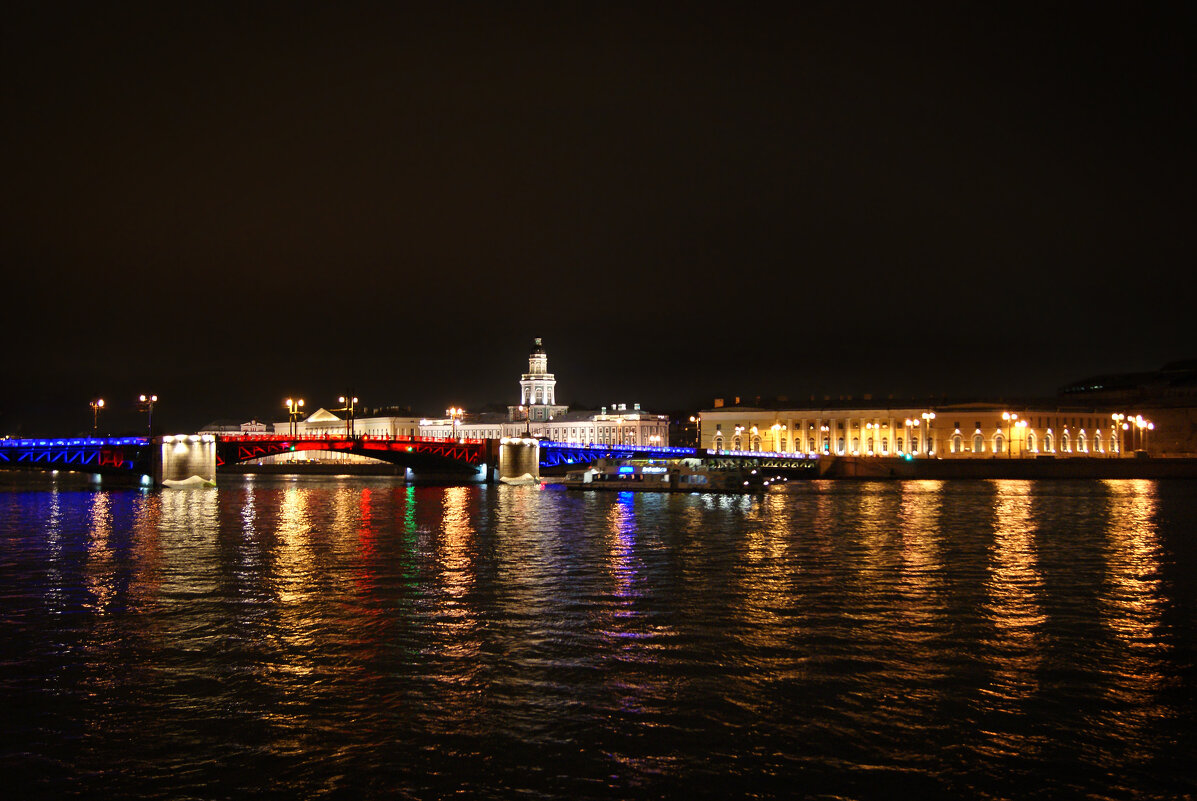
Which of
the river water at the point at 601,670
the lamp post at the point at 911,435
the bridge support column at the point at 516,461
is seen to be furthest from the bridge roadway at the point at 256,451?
the lamp post at the point at 911,435

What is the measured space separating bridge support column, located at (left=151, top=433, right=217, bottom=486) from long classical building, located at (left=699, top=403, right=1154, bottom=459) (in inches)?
3042

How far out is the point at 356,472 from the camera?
431ft

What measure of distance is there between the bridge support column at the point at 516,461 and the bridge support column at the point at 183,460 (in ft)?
72.3

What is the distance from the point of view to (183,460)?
79.6 meters

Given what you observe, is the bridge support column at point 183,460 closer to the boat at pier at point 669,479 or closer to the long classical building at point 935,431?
the boat at pier at point 669,479

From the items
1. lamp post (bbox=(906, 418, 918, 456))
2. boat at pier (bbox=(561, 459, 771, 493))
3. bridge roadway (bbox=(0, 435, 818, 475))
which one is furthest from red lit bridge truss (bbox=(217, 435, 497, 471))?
lamp post (bbox=(906, 418, 918, 456))

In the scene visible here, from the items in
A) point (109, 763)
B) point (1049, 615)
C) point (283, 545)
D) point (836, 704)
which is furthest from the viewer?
point (283, 545)

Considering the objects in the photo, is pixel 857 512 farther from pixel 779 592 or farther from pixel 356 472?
pixel 356 472

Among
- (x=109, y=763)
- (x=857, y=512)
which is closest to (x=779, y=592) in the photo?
(x=109, y=763)

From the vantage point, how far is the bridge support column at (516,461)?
9069 centimetres

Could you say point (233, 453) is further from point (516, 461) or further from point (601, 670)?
point (601, 670)

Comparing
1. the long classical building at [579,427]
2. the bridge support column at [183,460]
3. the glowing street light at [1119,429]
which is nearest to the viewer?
the bridge support column at [183,460]

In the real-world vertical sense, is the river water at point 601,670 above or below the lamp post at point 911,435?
below

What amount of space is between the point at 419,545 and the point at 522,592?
12.2 m
